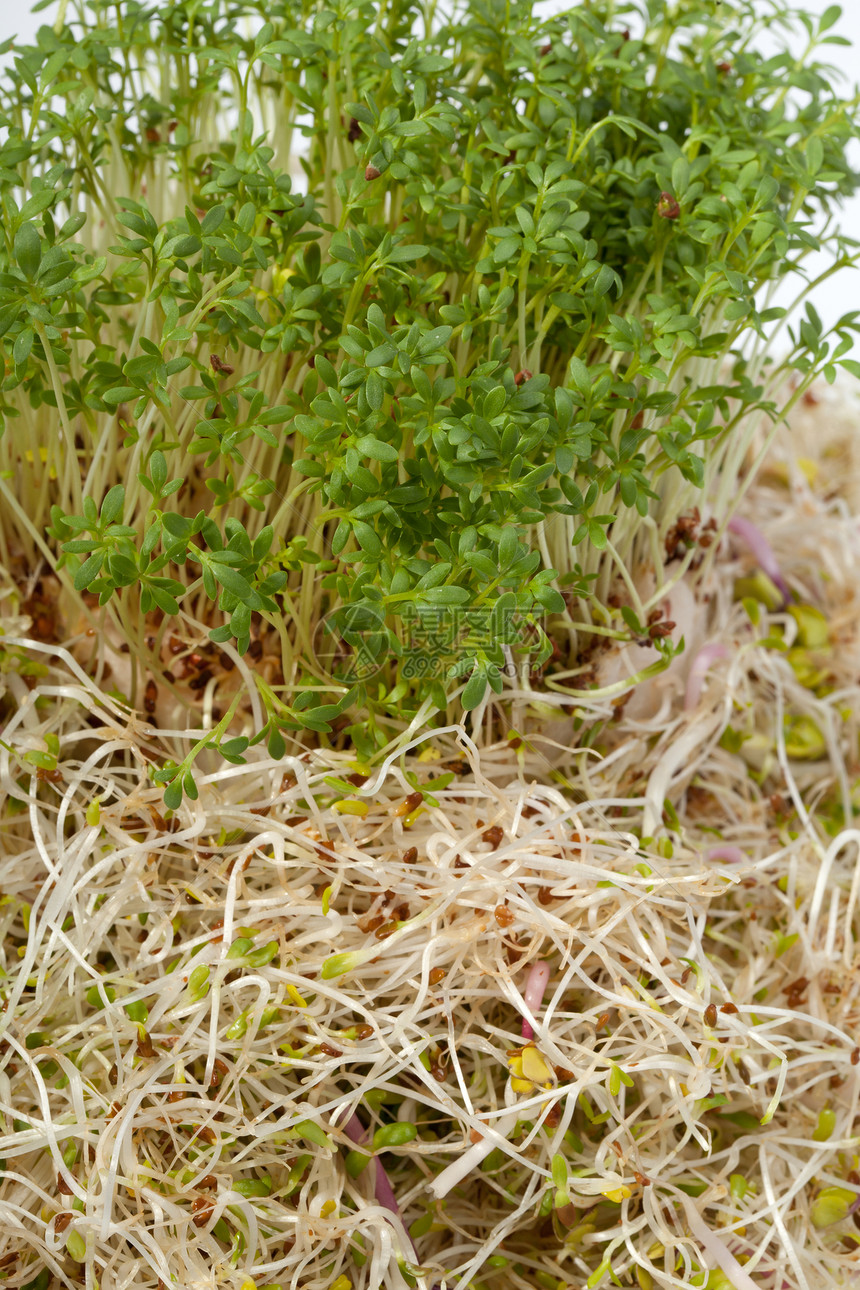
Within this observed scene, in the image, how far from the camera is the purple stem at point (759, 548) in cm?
178

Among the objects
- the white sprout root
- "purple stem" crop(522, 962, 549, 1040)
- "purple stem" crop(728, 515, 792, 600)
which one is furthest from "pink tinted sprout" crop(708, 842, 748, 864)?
"purple stem" crop(728, 515, 792, 600)

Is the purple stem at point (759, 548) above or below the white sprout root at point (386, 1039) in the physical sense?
above

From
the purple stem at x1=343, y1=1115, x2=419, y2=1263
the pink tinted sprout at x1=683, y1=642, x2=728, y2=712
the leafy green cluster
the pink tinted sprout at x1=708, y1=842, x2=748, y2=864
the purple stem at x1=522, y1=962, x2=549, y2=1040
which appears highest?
the leafy green cluster

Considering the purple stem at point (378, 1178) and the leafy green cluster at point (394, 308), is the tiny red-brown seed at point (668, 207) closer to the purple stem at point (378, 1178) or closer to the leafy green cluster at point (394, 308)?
the leafy green cluster at point (394, 308)

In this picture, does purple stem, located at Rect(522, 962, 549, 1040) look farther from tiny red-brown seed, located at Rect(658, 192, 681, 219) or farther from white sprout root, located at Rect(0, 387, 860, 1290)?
tiny red-brown seed, located at Rect(658, 192, 681, 219)

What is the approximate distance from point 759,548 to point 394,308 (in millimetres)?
917

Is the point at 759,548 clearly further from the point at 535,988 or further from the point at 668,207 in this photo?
the point at 535,988

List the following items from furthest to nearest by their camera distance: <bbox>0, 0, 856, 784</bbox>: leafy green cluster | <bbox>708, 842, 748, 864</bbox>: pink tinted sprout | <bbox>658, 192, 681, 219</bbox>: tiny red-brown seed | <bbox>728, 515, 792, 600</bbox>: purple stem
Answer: <bbox>728, 515, 792, 600</bbox>: purple stem → <bbox>708, 842, 748, 864</bbox>: pink tinted sprout → <bbox>658, 192, 681, 219</bbox>: tiny red-brown seed → <bbox>0, 0, 856, 784</bbox>: leafy green cluster

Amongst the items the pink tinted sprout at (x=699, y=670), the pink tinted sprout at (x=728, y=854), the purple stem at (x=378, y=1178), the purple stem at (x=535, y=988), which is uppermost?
the pink tinted sprout at (x=699, y=670)

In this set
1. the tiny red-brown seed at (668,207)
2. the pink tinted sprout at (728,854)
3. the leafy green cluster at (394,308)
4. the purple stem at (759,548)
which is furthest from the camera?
the purple stem at (759,548)

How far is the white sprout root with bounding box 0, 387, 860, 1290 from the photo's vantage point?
42.3 inches

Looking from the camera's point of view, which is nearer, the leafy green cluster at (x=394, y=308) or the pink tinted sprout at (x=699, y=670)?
the leafy green cluster at (x=394, y=308)

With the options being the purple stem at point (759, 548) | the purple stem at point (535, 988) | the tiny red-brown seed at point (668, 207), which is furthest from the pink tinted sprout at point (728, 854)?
the tiny red-brown seed at point (668, 207)

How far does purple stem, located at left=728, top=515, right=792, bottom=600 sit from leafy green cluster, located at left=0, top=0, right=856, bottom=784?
1.26 feet
